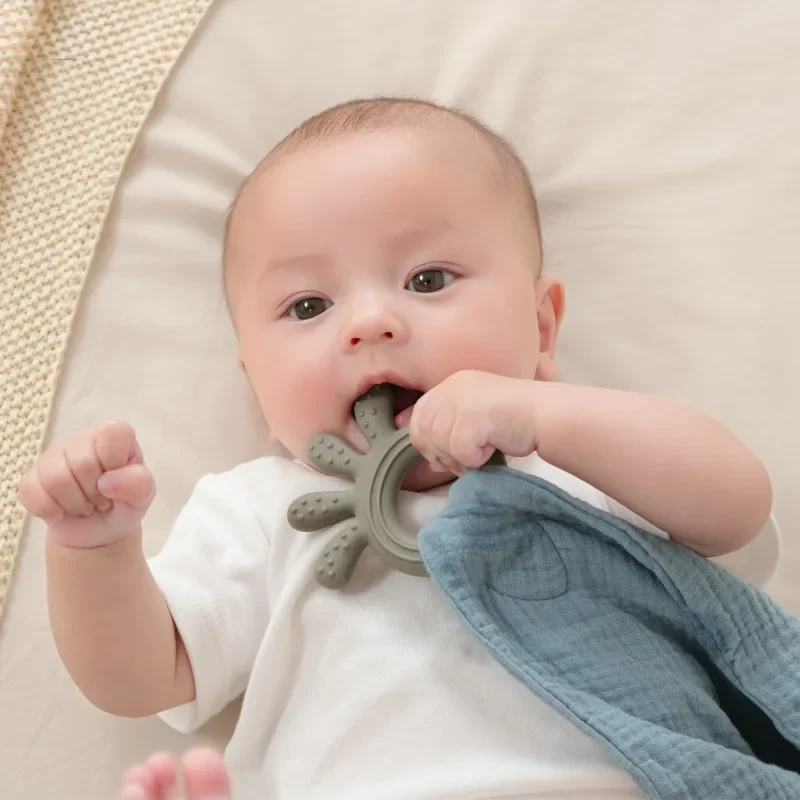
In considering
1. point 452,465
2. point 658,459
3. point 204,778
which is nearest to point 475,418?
point 452,465

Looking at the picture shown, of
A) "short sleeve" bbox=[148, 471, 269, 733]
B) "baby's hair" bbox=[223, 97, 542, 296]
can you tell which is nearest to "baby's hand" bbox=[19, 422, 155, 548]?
"short sleeve" bbox=[148, 471, 269, 733]

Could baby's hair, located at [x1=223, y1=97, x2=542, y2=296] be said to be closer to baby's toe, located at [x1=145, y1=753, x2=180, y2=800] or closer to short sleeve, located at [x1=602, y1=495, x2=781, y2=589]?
short sleeve, located at [x1=602, y1=495, x2=781, y2=589]

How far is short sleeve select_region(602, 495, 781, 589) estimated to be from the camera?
1.02m

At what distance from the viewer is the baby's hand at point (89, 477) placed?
2.70ft

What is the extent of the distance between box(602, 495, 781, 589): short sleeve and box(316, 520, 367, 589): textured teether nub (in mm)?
272

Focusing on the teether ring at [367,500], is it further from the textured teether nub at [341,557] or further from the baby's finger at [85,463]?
the baby's finger at [85,463]

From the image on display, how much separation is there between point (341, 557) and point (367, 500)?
6 cm

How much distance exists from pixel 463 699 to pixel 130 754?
40cm

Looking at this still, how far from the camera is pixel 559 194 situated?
135cm

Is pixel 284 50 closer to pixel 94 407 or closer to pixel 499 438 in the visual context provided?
pixel 94 407

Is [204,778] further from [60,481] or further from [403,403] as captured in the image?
[403,403]

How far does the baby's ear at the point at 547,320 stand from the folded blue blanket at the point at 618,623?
0.76ft

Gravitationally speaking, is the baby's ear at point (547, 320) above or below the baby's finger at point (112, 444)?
below

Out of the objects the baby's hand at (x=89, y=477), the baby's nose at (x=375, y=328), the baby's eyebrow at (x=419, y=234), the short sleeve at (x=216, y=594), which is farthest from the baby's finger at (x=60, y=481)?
the baby's eyebrow at (x=419, y=234)
